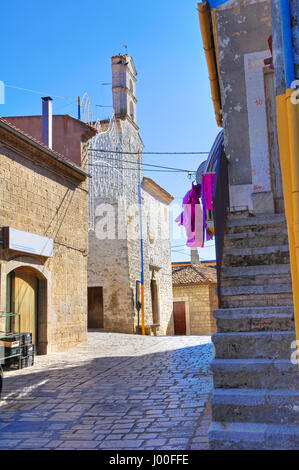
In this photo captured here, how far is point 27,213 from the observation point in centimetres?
1044

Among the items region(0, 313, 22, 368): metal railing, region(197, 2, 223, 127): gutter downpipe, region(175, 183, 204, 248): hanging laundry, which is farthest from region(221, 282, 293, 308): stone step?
region(197, 2, 223, 127): gutter downpipe

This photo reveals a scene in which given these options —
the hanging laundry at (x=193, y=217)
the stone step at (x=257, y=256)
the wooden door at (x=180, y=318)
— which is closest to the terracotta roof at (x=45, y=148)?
the hanging laundry at (x=193, y=217)

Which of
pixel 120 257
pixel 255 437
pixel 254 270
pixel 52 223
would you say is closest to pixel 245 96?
pixel 254 270

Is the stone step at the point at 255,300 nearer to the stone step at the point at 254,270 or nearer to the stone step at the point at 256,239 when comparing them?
the stone step at the point at 254,270

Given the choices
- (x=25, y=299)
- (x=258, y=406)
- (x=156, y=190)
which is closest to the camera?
(x=258, y=406)

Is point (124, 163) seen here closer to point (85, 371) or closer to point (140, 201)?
point (140, 201)

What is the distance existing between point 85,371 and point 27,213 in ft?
14.5

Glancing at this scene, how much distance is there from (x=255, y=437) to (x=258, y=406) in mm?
289

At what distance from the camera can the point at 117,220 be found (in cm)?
1841

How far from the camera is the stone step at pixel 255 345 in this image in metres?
3.66

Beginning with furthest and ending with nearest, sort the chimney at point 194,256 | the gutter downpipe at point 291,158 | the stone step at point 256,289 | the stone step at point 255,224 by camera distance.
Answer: the chimney at point 194,256 < the stone step at point 255,224 < the stone step at point 256,289 < the gutter downpipe at point 291,158

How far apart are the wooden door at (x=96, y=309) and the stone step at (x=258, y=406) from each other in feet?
48.9

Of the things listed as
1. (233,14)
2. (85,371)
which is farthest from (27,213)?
(233,14)

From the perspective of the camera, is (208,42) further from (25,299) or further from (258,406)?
(258,406)
